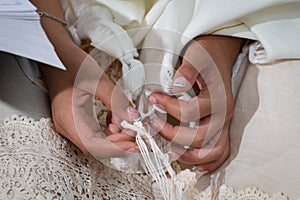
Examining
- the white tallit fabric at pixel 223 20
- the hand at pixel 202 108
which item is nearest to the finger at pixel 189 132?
the hand at pixel 202 108

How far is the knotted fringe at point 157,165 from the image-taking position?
0.71m

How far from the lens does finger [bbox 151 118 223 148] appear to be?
0.75m

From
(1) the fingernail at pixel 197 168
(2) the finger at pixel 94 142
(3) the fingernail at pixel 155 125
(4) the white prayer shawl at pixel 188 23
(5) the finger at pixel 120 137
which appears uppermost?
(4) the white prayer shawl at pixel 188 23

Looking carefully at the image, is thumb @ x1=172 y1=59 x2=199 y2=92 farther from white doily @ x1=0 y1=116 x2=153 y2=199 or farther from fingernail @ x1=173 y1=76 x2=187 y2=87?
white doily @ x1=0 y1=116 x2=153 y2=199

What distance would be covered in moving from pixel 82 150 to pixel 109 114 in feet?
0.22

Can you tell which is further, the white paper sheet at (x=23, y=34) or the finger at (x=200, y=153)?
the finger at (x=200, y=153)

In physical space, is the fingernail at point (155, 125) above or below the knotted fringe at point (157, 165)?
above

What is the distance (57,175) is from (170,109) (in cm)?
18

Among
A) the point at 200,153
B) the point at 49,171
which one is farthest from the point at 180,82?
the point at 49,171

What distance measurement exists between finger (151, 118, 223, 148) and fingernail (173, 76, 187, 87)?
0.18 feet

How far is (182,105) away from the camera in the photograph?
750mm

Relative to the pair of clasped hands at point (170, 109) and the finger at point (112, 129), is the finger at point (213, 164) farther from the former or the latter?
the finger at point (112, 129)

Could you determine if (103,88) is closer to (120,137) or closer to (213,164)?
(120,137)

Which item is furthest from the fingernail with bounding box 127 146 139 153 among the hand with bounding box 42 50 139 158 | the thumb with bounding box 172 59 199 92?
the thumb with bounding box 172 59 199 92
